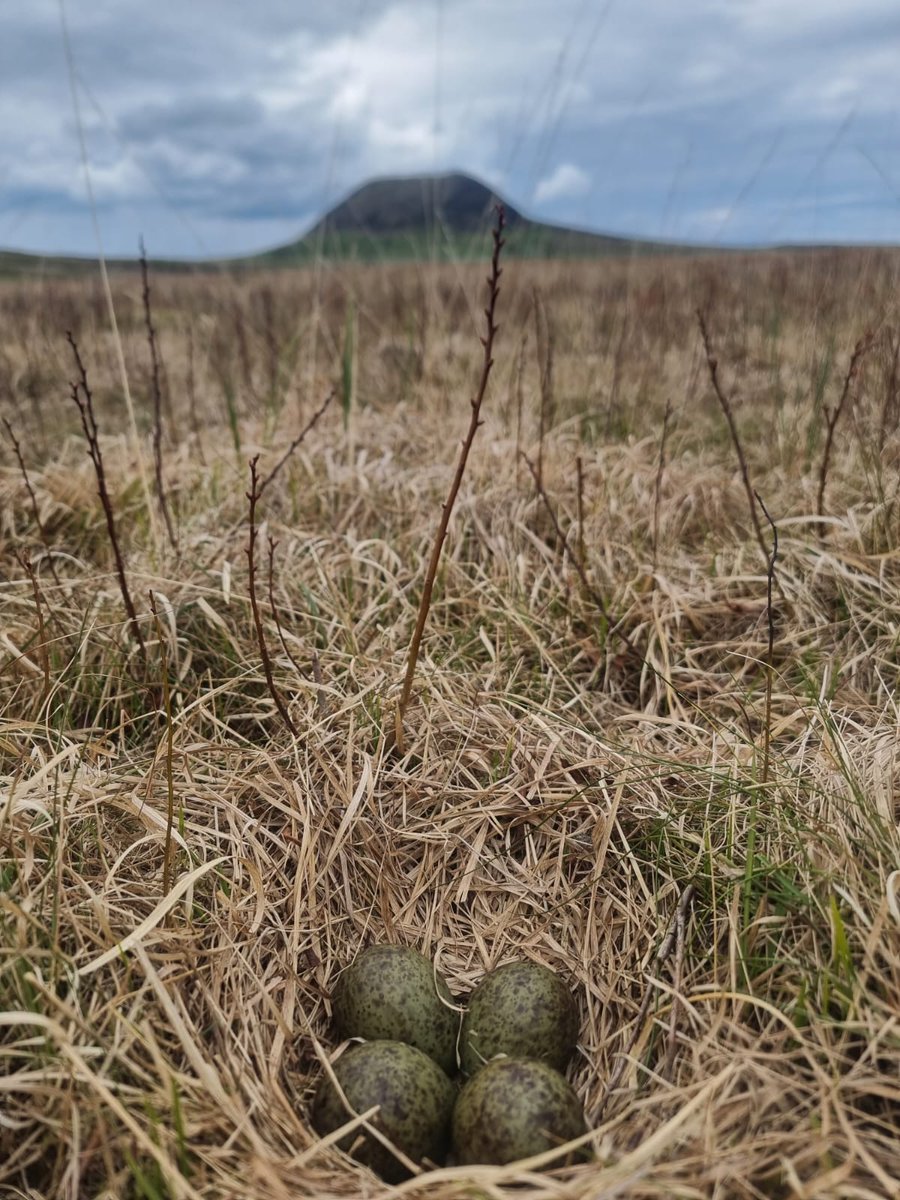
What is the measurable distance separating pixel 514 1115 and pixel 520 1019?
0.24 meters

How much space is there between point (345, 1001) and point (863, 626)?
75.6 inches

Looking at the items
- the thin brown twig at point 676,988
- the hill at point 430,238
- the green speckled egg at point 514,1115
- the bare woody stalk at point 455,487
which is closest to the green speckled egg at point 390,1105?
the green speckled egg at point 514,1115

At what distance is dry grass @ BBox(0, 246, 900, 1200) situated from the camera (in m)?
1.42

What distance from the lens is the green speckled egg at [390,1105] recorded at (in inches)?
58.9

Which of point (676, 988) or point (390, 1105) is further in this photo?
point (676, 988)

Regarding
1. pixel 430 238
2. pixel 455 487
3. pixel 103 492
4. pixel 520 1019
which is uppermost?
pixel 430 238

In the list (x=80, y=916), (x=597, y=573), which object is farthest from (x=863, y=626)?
(x=80, y=916)

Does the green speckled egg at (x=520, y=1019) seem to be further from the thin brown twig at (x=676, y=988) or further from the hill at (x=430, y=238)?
the hill at (x=430, y=238)

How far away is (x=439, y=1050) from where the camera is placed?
1715 millimetres

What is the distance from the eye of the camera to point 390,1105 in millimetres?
1500

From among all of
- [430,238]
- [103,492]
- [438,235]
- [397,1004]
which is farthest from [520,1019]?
[430,238]

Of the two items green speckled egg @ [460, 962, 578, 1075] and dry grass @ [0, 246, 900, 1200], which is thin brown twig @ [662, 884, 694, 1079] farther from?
green speckled egg @ [460, 962, 578, 1075]

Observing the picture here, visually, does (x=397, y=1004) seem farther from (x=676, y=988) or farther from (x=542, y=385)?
(x=542, y=385)

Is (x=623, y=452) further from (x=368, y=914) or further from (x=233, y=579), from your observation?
(x=368, y=914)
